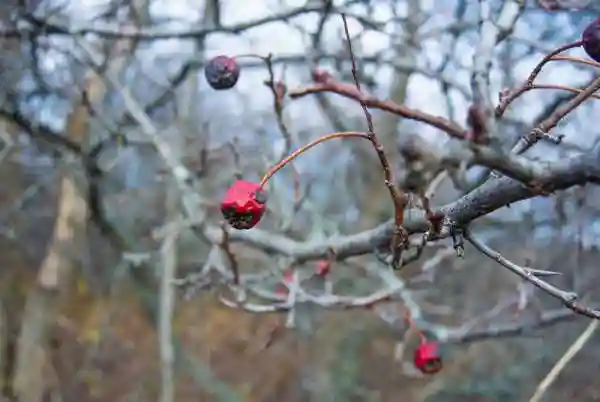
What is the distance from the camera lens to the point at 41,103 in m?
3.40

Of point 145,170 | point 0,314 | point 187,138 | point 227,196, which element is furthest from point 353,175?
point 227,196

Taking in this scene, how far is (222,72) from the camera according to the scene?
1338 millimetres

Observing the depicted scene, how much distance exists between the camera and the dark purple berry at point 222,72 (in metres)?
1.34

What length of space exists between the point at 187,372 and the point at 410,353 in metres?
1.77

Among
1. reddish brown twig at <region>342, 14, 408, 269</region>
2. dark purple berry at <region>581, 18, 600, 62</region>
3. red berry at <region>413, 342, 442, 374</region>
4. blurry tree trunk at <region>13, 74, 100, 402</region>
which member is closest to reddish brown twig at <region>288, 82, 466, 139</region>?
reddish brown twig at <region>342, 14, 408, 269</region>

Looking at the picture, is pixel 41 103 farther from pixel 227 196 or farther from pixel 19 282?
pixel 227 196

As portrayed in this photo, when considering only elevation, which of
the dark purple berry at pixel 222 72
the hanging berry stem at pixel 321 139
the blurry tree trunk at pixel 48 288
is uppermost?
the dark purple berry at pixel 222 72

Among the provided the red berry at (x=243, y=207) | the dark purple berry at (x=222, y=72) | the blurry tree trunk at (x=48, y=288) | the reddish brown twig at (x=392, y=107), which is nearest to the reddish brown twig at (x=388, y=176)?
the reddish brown twig at (x=392, y=107)

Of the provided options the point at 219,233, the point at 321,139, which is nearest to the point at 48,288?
the point at 219,233

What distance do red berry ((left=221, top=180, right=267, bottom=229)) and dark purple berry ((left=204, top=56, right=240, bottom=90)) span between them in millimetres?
522

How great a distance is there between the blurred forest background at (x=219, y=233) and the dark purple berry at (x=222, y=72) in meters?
0.20

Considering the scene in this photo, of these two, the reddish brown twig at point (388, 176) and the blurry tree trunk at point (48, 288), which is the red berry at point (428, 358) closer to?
the reddish brown twig at point (388, 176)

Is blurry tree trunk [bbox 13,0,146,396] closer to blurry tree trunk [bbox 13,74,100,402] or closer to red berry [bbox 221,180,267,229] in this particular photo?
blurry tree trunk [bbox 13,74,100,402]

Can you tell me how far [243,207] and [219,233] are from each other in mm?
906
